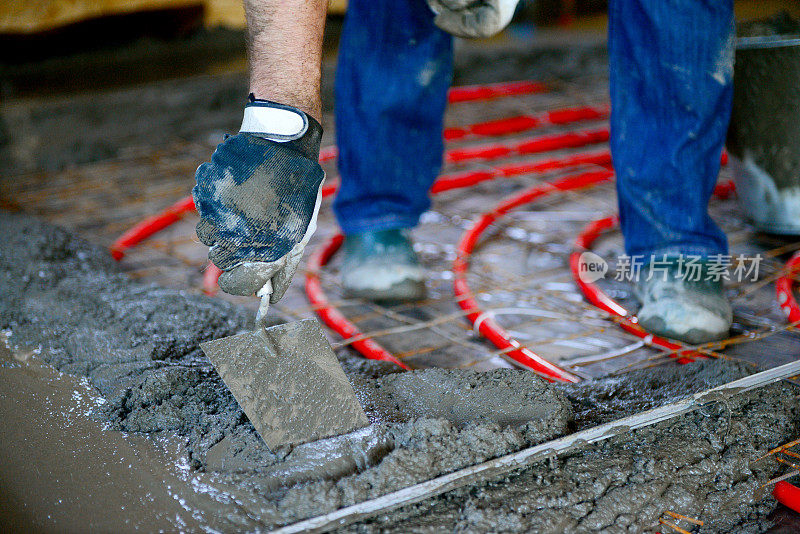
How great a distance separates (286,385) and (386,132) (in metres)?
1.02

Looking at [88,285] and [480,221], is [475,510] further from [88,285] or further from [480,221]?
[480,221]

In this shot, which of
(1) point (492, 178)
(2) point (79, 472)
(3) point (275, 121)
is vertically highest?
(3) point (275, 121)

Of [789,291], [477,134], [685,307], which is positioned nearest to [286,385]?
[685,307]

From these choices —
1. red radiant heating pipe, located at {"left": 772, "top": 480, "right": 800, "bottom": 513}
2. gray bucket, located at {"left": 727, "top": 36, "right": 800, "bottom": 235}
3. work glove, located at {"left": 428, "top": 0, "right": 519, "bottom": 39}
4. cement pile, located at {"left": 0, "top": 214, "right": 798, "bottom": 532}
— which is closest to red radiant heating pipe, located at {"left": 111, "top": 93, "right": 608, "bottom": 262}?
cement pile, located at {"left": 0, "top": 214, "right": 798, "bottom": 532}

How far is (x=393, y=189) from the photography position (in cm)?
214

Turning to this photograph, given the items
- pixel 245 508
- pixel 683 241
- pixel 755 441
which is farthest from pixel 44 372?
pixel 683 241

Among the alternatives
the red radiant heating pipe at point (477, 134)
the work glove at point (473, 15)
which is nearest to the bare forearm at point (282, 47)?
the work glove at point (473, 15)

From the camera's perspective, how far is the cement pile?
1.14m

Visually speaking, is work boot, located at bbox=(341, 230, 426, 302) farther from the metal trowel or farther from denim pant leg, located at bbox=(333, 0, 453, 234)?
the metal trowel

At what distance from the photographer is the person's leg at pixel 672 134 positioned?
1736 mm

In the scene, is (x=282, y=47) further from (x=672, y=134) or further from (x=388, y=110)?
(x=672, y=134)

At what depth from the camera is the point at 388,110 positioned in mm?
2072

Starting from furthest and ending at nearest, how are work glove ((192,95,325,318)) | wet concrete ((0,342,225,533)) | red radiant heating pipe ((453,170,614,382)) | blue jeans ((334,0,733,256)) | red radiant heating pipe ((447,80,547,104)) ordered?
red radiant heating pipe ((447,80,547,104)), blue jeans ((334,0,733,256)), red radiant heating pipe ((453,170,614,382)), work glove ((192,95,325,318)), wet concrete ((0,342,225,533))
